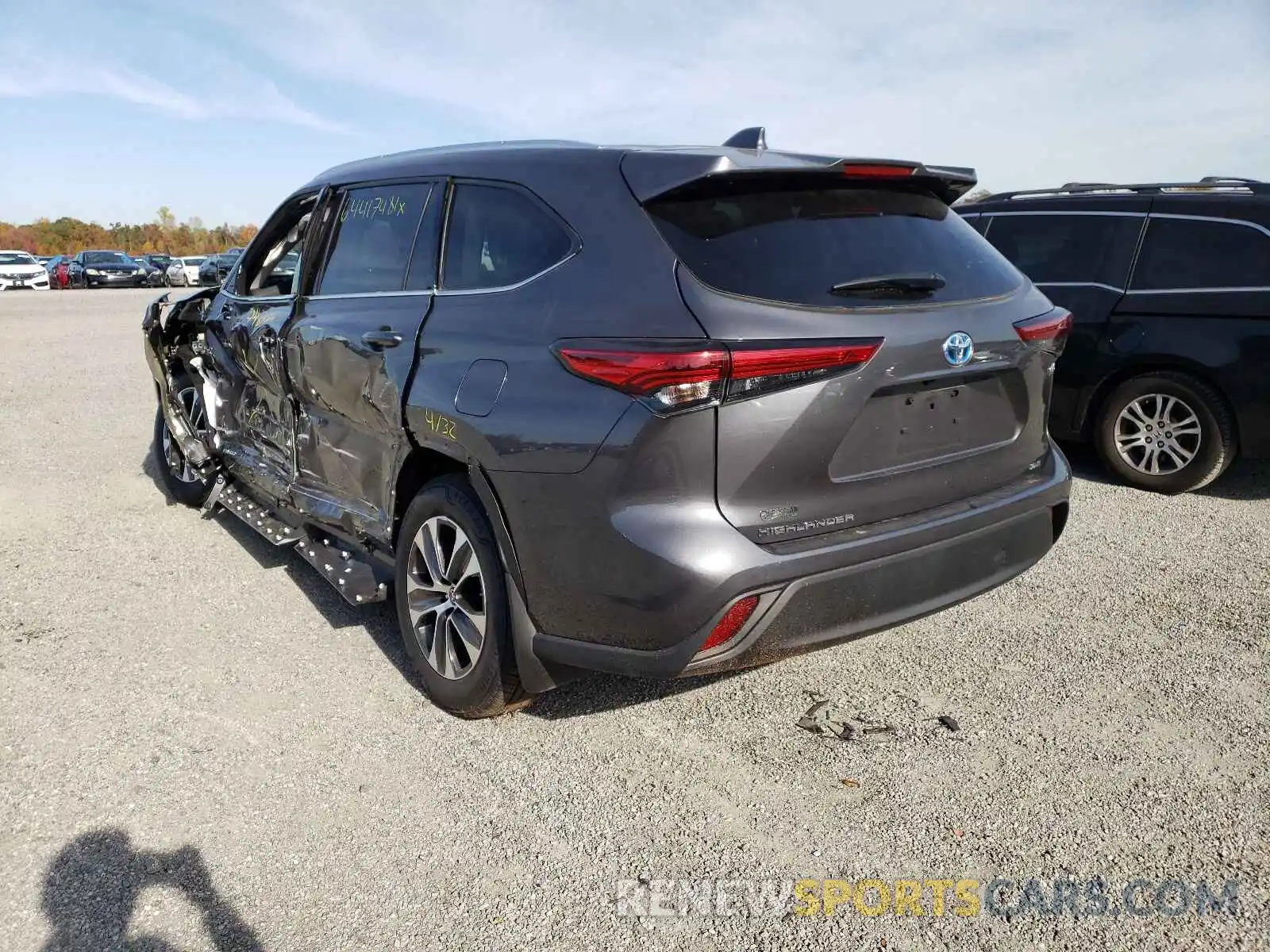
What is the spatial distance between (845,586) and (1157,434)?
419cm

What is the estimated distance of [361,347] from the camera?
3586 mm

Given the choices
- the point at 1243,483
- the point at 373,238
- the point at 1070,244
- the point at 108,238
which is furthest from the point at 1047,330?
the point at 108,238

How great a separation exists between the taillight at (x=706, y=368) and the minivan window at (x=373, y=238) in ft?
4.59

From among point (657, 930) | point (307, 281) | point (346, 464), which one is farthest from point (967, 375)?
point (307, 281)

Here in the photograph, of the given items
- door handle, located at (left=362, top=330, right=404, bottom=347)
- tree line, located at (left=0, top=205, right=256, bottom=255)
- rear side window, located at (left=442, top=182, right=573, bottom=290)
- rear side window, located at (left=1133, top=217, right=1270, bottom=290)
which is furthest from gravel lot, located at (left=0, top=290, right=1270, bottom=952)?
tree line, located at (left=0, top=205, right=256, bottom=255)

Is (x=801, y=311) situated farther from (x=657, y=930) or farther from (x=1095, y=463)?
(x=1095, y=463)

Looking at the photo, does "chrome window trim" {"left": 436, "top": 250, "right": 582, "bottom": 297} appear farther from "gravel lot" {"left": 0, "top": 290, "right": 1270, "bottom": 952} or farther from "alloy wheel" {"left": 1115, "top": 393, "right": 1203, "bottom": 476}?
"alloy wheel" {"left": 1115, "top": 393, "right": 1203, "bottom": 476}

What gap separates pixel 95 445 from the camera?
767 cm

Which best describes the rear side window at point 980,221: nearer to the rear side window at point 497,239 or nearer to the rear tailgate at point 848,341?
the rear tailgate at point 848,341

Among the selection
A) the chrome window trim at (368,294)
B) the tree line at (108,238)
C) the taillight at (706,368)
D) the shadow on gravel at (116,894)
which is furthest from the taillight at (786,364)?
the tree line at (108,238)

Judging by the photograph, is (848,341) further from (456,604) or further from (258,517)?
(258,517)

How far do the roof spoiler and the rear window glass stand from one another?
54 millimetres

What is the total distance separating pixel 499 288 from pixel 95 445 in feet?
19.8
